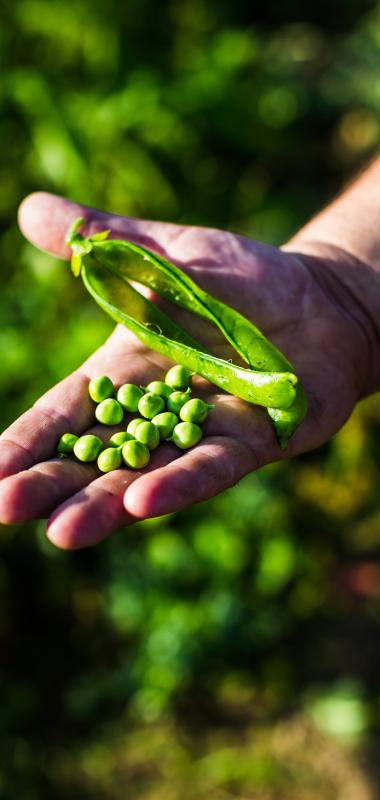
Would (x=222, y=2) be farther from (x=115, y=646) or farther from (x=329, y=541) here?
(x=115, y=646)

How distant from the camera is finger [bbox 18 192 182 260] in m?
4.65

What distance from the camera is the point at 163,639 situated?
550 centimetres

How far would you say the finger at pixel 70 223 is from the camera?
4.65m

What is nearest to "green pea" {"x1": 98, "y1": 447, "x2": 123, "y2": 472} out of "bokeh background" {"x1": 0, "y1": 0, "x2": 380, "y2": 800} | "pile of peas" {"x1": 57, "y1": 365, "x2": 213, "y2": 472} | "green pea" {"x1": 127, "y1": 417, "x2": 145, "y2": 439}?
"pile of peas" {"x1": 57, "y1": 365, "x2": 213, "y2": 472}

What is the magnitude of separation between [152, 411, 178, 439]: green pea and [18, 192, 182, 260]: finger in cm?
122

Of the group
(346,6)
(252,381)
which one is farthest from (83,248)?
(346,6)

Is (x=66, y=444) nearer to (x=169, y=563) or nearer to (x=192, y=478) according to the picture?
(x=192, y=478)

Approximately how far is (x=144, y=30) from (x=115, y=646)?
242 inches

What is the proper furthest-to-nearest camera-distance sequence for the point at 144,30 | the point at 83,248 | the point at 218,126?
the point at 144,30 → the point at 218,126 → the point at 83,248

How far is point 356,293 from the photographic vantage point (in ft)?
16.0

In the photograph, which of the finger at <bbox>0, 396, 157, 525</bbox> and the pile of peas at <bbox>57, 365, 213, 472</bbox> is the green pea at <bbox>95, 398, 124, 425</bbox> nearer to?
the pile of peas at <bbox>57, 365, 213, 472</bbox>

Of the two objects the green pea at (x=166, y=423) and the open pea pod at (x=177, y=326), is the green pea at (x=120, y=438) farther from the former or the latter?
the open pea pod at (x=177, y=326)

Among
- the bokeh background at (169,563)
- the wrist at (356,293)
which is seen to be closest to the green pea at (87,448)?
the wrist at (356,293)

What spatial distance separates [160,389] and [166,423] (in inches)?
10.2
